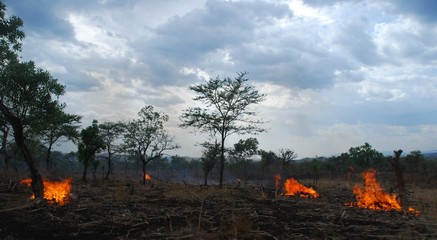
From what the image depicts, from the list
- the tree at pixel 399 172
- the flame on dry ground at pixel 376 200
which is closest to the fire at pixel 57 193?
the flame on dry ground at pixel 376 200

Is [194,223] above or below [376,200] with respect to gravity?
below

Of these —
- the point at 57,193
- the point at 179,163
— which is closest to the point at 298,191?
the point at 57,193

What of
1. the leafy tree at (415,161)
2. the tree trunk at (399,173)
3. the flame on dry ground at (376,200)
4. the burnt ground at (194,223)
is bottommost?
the burnt ground at (194,223)

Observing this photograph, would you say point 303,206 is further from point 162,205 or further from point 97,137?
point 97,137

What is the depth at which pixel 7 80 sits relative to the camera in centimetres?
1311

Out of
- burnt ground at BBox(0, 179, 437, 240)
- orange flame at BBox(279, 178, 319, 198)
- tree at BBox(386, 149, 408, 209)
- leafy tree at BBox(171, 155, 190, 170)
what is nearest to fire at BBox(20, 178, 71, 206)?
burnt ground at BBox(0, 179, 437, 240)

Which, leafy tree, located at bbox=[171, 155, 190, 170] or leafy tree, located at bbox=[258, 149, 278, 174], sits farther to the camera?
leafy tree, located at bbox=[171, 155, 190, 170]

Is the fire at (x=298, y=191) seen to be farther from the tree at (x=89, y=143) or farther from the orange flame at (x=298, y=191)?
the tree at (x=89, y=143)

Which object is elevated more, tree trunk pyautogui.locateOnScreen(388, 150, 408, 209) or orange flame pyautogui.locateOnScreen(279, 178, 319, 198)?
tree trunk pyautogui.locateOnScreen(388, 150, 408, 209)

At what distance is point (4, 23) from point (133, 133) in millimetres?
20864

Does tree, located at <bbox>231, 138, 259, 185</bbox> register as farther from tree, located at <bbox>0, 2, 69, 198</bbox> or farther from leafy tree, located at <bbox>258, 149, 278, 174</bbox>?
tree, located at <bbox>0, 2, 69, 198</bbox>

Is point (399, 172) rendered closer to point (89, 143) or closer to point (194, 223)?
point (194, 223)

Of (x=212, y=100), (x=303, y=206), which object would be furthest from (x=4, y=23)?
(x=212, y=100)

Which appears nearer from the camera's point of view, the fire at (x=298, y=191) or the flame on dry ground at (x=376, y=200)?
the flame on dry ground at (x=376, y=200)
